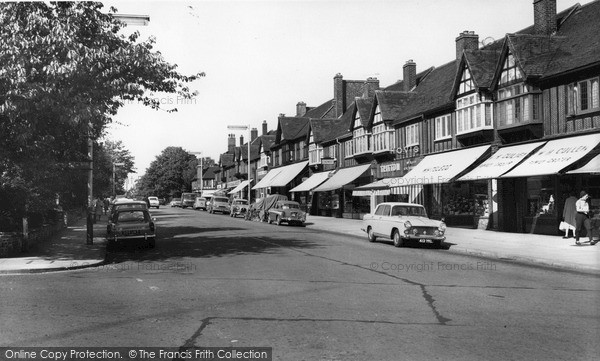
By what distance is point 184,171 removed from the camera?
4680 inches

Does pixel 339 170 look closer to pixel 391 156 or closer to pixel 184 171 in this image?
pixel 391 156

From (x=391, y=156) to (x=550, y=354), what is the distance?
96.7ft

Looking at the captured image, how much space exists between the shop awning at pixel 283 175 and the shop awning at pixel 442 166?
2104cm

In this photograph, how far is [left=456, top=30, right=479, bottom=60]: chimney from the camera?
2878 cm

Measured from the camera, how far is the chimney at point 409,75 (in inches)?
1528

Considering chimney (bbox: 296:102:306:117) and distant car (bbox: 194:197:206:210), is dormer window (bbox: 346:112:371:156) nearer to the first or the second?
chimney (bbox: 296:102:306:117)

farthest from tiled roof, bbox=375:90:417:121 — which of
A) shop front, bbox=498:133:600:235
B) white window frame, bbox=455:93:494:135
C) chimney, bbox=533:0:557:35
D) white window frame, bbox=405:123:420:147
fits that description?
shop front, bbox=498:133:600:235

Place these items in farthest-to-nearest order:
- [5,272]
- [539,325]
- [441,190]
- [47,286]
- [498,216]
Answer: [441,190] < [498,216] < [5,272] < [47,286] < [539,325]

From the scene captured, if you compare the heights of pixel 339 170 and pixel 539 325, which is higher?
pixel 339 170

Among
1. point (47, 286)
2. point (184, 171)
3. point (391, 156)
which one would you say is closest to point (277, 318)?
point (47, 286)

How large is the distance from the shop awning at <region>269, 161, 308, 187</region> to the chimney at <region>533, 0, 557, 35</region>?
27950 millimetres

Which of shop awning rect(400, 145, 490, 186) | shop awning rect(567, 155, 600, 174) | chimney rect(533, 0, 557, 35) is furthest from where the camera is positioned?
chimney rect(533, 0, 557, 35)

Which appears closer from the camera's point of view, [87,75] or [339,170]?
[87,75]

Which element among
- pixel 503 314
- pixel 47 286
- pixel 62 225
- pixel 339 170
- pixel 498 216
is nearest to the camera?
pixel 503 314
